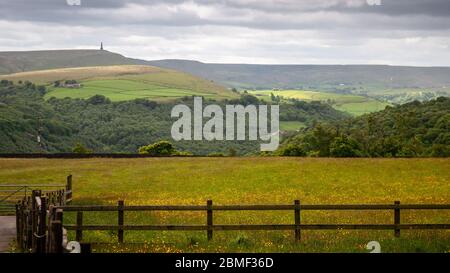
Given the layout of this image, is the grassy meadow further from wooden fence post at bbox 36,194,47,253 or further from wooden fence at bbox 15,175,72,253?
wooden fence post at bbox 36,194,47,253

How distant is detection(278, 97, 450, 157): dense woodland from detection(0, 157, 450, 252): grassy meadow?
83.2ft

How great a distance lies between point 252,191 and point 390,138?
59.9 metres

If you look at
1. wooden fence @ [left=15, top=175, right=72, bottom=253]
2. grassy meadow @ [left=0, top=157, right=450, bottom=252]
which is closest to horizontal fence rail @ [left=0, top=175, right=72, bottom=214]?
grassy meadow @ [left=0, top=157, right=450, bottom=252]

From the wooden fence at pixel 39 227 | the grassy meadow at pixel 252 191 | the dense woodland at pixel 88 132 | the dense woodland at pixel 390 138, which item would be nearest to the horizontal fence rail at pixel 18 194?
the grassy meadow at pixel 252 191

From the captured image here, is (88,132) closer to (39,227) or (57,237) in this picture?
(39,227)

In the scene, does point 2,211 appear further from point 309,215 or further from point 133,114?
point 133,114

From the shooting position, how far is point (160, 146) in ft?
310

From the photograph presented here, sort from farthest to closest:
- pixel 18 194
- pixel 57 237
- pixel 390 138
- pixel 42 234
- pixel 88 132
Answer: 1. pixel 88 132
2. pixel 390 138
3. pixel 18 194
4. pixel 42 234
5. pixel 57 237

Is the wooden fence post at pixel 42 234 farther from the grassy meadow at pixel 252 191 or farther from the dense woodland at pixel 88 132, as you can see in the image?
the dense woodland at pixel 88 132

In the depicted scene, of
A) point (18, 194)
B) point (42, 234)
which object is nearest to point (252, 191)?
point (18, 194)

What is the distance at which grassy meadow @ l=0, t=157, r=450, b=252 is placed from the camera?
22094 millimetres

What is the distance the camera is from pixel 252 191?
1877 inches

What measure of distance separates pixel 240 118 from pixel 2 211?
440 feet
